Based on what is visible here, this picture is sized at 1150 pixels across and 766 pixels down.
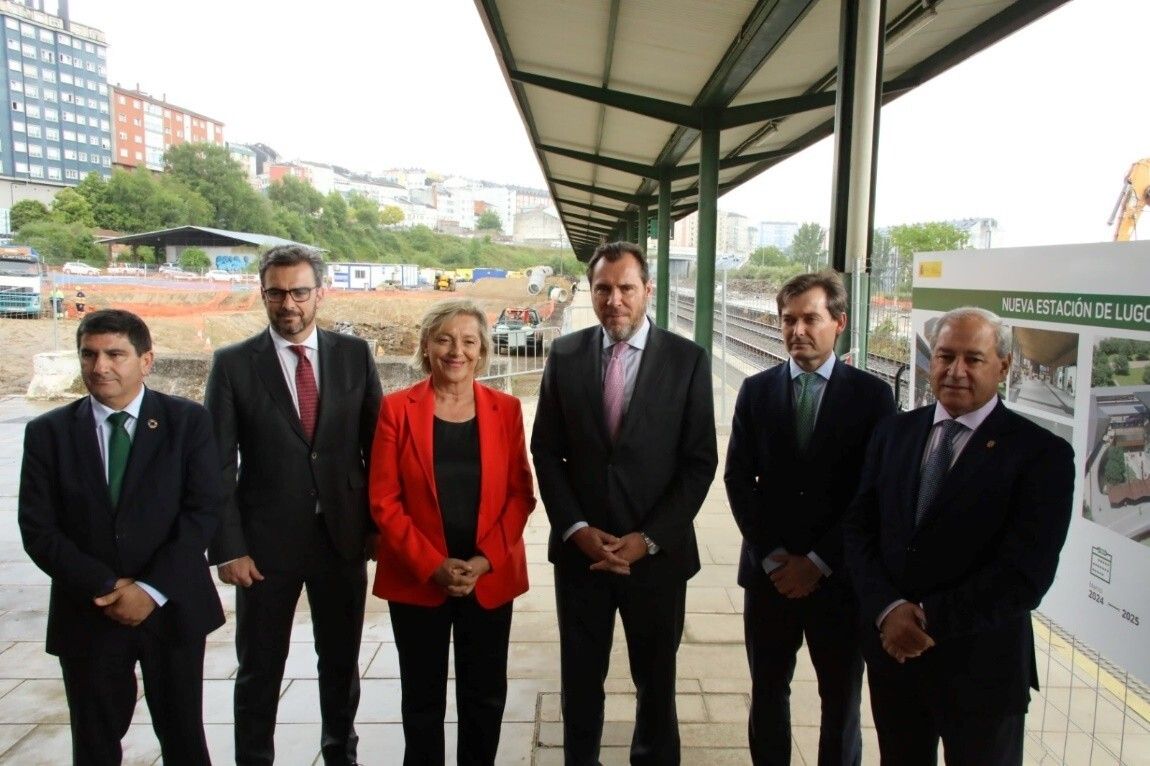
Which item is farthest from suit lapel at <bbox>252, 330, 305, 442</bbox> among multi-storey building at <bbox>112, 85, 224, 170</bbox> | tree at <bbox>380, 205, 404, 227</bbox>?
multi-storey building at <bbox>112, 85, 224, 170</bbox>

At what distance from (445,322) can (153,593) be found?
107cm

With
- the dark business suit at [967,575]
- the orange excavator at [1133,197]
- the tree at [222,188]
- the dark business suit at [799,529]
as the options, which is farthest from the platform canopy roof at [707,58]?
the tree at [222,188]

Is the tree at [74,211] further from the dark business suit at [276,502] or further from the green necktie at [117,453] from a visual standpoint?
the green necktie at [117,453]

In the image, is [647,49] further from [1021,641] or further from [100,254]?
[100,254]

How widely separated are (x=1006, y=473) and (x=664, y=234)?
474 inches

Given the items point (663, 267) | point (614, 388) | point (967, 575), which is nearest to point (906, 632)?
point (967, 575)

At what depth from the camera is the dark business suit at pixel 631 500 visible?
225 centimetres

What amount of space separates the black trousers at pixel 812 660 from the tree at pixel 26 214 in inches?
1549

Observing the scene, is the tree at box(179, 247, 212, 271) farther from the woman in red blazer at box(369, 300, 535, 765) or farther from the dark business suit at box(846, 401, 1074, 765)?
the dark business suit at box(846, 401, 1074, 765)

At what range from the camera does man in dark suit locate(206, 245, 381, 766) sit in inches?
91.2

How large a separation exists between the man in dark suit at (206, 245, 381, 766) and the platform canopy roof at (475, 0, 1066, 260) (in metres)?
3.15

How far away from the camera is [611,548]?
2.20 m

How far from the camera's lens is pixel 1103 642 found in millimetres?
1920

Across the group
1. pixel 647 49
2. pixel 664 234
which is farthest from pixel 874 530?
pixel 664 234
